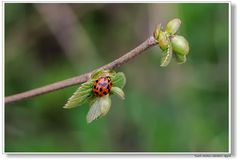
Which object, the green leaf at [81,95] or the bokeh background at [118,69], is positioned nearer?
the green leaf at [81,95]

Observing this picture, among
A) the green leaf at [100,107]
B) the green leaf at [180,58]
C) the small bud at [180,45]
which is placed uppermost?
the small bud at [180,45]

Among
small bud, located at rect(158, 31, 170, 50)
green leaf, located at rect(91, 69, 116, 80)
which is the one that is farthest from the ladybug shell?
small bud, located at rect(158, 31, 170, 50)

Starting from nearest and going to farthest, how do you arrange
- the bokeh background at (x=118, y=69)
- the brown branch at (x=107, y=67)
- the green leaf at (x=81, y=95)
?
the brown branch at (x=107, y=67) → the green leaf at (x=81, y=95) → the bokeh background at (x=118, y=69)

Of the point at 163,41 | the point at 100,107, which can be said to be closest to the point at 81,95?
the point at 100,107

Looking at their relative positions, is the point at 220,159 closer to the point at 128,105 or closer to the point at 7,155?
the point at 128,105

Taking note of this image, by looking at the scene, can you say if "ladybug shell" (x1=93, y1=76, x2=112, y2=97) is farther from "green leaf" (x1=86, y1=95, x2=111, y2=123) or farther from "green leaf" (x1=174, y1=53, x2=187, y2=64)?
"green leaf" (x1=174, y1=53, x2=187, y2=64)

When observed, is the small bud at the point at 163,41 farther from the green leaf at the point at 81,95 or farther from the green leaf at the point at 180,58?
the green leaf at the point at 81,95

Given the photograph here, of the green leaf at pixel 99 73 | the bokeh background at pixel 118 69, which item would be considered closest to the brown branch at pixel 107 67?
the green leaf at pixel 99 73
